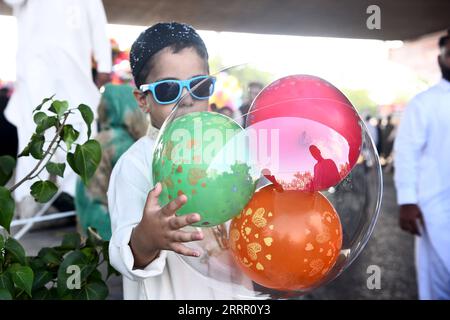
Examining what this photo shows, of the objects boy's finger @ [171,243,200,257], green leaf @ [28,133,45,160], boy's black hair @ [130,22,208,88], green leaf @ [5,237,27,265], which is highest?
boy's black hair @ [130,22,208,88]

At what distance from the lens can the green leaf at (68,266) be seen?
1.51 meters

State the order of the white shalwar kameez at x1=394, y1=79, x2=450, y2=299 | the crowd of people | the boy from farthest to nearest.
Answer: the white shalwar kameez at x1=394, y1=79, x2=450, y2=299
the crowd of people
the boy

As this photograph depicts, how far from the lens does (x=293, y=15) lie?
6898 millimetres

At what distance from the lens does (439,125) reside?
2939 mm

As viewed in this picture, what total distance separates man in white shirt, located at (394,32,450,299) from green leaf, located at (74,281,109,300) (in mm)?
1959

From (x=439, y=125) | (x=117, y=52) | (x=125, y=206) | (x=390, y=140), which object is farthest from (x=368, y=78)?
(x=390, y=140)

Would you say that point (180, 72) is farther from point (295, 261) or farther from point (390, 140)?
point (390, 140)

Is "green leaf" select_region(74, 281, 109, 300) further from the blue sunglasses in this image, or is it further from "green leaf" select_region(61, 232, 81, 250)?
the blue sunglasses

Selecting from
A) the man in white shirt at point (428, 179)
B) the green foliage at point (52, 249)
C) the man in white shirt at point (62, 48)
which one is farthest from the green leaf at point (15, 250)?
the man in white shirt at point (428, 179)

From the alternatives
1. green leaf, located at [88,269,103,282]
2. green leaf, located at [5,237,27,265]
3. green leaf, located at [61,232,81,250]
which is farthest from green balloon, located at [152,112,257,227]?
green leaf, located at [61,232,81,250]

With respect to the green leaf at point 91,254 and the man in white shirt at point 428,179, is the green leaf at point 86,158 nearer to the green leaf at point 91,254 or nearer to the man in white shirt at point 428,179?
the green leaf at point 91,254

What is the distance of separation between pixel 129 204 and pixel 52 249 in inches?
20.4

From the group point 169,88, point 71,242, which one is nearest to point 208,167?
point 169,88

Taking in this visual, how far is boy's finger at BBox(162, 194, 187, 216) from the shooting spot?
0.95 meters
